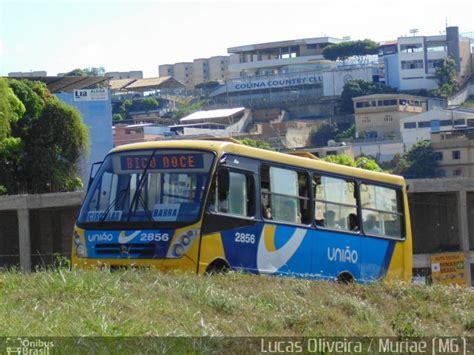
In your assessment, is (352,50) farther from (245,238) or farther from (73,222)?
(245,238)

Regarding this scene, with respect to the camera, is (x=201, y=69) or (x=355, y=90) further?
(x=201, y=69)

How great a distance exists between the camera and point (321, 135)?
9338cm

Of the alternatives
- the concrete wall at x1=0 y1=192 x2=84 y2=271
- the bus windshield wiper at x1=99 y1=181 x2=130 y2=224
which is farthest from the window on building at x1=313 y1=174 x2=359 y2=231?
the concrete wall at x1=0 y1=192 x2=84 y2=271

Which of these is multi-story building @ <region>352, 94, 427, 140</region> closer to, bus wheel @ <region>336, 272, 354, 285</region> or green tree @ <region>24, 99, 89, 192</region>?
green tree @ <region>24, 99, 89, 192</region>

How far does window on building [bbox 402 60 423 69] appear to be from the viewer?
110012 millimetres

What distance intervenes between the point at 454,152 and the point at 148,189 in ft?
186

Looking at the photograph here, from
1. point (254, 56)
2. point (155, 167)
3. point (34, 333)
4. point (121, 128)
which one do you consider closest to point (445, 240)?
point (155, 167)

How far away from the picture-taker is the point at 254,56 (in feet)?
438

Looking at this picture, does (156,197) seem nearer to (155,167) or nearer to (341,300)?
(155,167)

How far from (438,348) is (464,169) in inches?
2338

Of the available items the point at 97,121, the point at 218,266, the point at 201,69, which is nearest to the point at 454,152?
the point at 97,121

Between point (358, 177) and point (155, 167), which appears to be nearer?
point (155, 167)

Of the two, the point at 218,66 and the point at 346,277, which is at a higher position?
the point at 218,66

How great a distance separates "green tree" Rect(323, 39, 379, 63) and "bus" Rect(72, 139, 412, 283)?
109779mm
